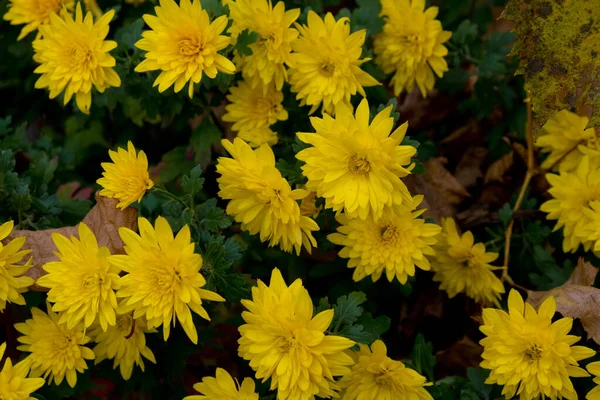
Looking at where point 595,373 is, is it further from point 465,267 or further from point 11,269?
point 11,269

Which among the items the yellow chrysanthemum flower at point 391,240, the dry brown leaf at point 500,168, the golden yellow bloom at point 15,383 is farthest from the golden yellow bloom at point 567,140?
the golden yellow bloom at point 15,383

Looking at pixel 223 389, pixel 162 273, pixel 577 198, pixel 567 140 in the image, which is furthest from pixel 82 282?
pixel 567 140

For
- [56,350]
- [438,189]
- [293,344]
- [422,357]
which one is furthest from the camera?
[438,189]

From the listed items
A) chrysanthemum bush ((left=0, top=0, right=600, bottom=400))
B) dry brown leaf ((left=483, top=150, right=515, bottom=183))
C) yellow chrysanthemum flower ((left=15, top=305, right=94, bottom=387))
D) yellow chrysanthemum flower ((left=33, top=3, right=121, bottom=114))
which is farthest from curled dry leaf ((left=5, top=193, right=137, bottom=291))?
dry brown leaf ((left=483, top=150, right=515, bottom=183))

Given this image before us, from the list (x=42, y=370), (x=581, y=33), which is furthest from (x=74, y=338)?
(x=581, y=33)

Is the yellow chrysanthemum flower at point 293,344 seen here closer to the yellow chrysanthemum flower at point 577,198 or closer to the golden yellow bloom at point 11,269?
the golden yellow bloom at point 11,269
